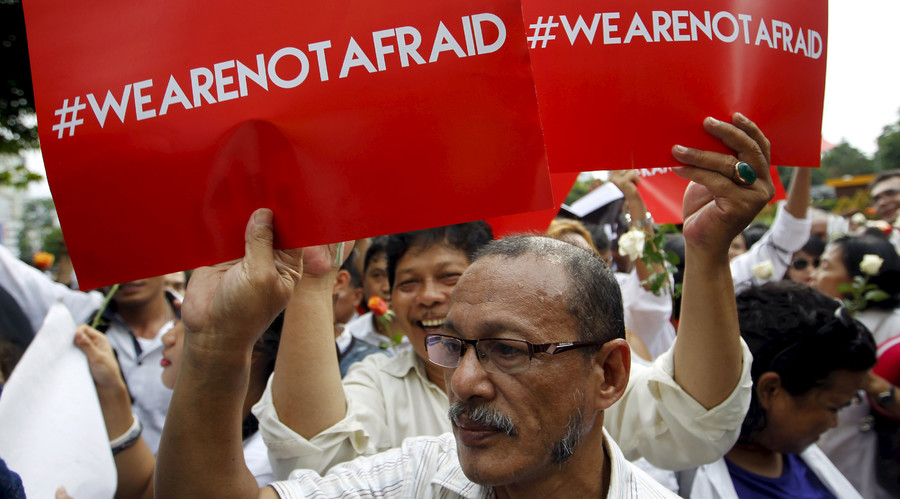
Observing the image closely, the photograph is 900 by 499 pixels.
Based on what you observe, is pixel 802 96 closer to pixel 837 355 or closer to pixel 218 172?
pixel 837 355

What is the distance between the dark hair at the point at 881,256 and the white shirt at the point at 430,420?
2387mm

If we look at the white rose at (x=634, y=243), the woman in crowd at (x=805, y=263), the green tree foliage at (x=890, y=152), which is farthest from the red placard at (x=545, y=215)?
the green tree foliage at (x=890, y=152)

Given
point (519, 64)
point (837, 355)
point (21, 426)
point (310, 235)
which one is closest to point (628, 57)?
point (519, 64)

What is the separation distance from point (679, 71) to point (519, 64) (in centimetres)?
49

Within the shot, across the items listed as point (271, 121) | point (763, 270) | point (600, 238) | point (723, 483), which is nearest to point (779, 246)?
point (763, 270)

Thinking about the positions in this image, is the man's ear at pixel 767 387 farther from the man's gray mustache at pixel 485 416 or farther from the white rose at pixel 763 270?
the man's gray mustache at pixel 485 416

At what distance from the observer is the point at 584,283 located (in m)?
1.64

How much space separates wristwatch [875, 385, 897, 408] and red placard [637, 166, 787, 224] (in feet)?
4.13

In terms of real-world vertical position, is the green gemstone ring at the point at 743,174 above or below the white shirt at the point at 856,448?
above

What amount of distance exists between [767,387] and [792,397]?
0.10m

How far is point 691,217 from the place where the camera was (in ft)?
6.03

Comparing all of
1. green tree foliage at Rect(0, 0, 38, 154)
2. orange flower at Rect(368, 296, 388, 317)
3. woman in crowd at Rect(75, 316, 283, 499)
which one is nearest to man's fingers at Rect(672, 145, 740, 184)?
woman in crowd at Rect(75, 316, 283, 499)

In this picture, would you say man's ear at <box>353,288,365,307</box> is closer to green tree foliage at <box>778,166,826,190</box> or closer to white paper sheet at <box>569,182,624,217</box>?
white paper sheet at <box>569,182,624,217</box>

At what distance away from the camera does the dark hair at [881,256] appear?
3842mm
